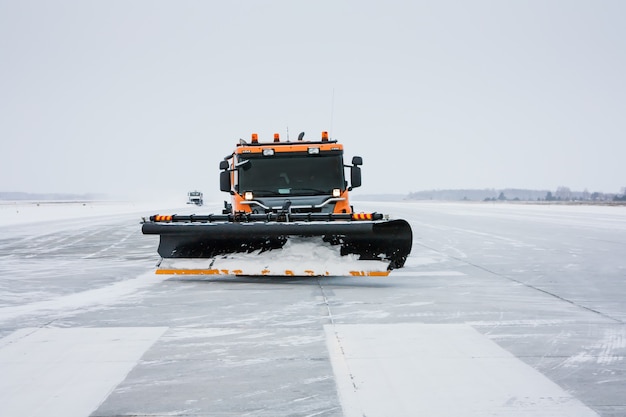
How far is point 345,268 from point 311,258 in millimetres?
630

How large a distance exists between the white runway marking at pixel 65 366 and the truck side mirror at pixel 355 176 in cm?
554

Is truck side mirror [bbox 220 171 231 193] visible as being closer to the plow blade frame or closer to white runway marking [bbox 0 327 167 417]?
the plow blade frame

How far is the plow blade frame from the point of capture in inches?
367

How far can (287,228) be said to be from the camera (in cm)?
938

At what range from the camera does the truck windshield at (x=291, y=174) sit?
37.0 feet

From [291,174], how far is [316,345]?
5.90 metres

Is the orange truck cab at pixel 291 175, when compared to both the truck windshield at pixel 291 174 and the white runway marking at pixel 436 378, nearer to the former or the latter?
the truck windshield at pixel 291 174

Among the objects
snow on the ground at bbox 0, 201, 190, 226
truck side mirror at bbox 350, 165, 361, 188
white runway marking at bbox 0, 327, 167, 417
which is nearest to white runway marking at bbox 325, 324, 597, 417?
white runway marking at bbox 0, 327, 167, 417

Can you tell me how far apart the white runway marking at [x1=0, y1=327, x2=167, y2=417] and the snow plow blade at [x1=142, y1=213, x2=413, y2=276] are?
3.20 m

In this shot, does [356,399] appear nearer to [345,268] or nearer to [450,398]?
[450,398]

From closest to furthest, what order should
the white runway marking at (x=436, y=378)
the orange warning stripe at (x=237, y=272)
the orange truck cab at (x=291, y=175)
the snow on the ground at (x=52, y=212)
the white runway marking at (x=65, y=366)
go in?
the white runway marking at (x=436, y=378) → the white runway marking at (x=65, y=366) → the orange warning stripe at (x=237, y=272) → the orange truck cab at (x=291, y=175) → the snow on the ground at (x=52, y=212)

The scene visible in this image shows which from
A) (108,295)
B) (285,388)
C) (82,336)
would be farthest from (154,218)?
(285,388)

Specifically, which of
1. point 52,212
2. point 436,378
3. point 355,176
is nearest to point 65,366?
point 436,378

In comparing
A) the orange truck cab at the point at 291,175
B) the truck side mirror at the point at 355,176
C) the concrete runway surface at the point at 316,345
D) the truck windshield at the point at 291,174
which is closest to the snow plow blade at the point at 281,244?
the concrete runway surface at the point at 316,345
